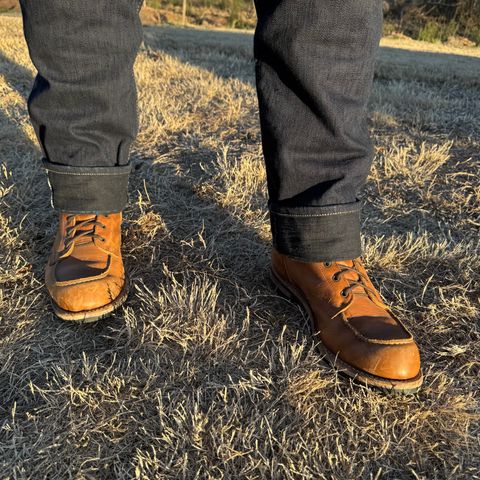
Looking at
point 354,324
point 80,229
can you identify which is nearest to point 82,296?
point 80,229

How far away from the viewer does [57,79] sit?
45.1 inches

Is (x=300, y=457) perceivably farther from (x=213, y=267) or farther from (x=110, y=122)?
(x=110, y=122)

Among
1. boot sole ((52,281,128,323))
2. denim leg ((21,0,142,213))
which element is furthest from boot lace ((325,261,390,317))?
denim leg ((21,0,142,213))

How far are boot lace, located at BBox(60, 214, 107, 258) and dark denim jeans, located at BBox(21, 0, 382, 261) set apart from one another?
1.3 inches

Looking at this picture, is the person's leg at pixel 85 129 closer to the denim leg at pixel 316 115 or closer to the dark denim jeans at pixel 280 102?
the dark denim jeans at pixel 280 102

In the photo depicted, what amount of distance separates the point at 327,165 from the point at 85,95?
648mm

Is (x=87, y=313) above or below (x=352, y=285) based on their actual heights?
below

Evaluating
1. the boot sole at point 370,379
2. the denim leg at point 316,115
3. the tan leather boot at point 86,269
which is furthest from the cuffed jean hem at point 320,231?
the tan leather boot at point 86,269

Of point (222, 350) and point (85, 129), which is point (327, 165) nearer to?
point (222, 350)

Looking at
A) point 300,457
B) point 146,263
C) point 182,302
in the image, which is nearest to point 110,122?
Result: point 146,263

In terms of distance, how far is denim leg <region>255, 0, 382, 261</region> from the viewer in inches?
38.1

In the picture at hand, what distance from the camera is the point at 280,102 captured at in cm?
106

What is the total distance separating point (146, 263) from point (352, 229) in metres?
0.64

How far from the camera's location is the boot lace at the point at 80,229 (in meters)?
1.22
